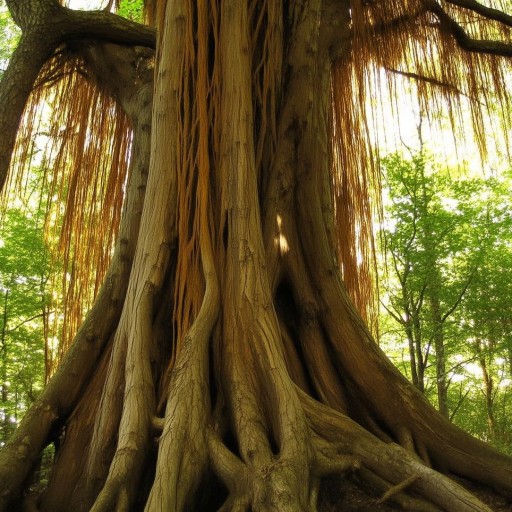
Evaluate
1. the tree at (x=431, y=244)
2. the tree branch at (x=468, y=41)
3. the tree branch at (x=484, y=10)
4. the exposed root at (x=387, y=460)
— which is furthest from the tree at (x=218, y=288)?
the tree at (x=431, y=244)

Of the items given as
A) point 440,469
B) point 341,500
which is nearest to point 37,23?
point 341,500

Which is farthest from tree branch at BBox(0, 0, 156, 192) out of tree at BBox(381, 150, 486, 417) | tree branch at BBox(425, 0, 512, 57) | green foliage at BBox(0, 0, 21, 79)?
green foliage at BBox(0, 0, 21, 79)

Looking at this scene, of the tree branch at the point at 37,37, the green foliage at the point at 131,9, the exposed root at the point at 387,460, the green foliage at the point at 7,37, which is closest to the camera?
the exposed root at the point at 387,460

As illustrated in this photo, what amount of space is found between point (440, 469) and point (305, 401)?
710 millimetres

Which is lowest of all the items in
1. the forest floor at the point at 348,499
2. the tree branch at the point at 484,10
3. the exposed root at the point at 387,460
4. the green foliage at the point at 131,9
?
the forest floor at the point at 348,499

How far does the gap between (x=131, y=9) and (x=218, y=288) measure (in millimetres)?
3460

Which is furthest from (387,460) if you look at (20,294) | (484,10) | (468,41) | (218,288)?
(20,294)

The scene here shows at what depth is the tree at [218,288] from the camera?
185 centimetres

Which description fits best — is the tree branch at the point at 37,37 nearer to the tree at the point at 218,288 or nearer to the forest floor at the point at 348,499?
the tree at the point at 218,288

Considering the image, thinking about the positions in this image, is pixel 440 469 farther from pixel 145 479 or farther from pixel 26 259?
pixel 26 259

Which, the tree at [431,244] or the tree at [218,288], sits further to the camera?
the tree at [431,244]

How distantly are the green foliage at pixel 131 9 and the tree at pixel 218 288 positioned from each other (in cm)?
125

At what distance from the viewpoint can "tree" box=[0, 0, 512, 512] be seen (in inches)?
72.9

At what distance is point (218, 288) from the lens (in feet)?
7.53
